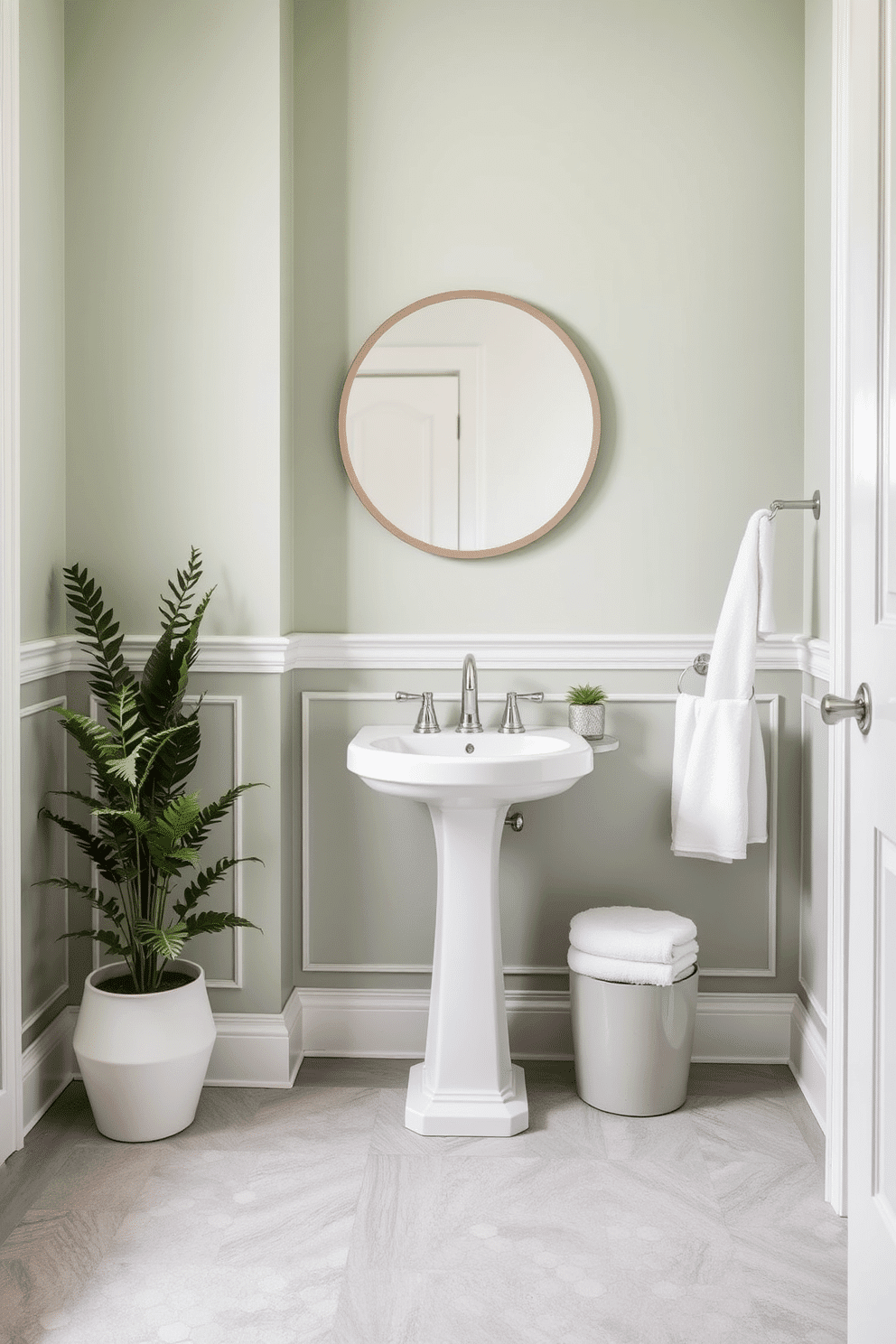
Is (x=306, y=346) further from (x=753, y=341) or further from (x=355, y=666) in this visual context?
(x=753, y=341)

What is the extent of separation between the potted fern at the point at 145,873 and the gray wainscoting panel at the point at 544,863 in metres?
0.33

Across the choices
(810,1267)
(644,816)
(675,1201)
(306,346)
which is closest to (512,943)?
(644,816)

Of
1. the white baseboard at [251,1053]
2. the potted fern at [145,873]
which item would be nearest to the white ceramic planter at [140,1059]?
the potted fern at [145,873]

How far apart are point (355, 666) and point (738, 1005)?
1.23 metres

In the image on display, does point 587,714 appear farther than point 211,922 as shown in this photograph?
Yes

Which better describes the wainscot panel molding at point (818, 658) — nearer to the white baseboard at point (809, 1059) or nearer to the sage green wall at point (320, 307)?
the white baseboard at point (809, 1059)

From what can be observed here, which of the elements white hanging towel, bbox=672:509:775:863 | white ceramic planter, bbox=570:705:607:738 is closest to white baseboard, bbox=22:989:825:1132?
white hanging towel, bbox=672:509:775:863

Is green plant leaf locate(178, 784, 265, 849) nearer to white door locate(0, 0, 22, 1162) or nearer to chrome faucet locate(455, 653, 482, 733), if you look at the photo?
white door locate(0, 0, 22, 1162)

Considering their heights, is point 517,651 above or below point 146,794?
above

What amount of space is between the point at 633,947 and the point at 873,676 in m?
1.13

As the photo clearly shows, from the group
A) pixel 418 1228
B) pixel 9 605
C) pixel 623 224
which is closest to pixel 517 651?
pixel 623 224

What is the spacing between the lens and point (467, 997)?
233 centimetres

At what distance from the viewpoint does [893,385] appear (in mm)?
1317

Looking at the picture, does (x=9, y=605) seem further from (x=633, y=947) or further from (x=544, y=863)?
(x=633, y=947)
